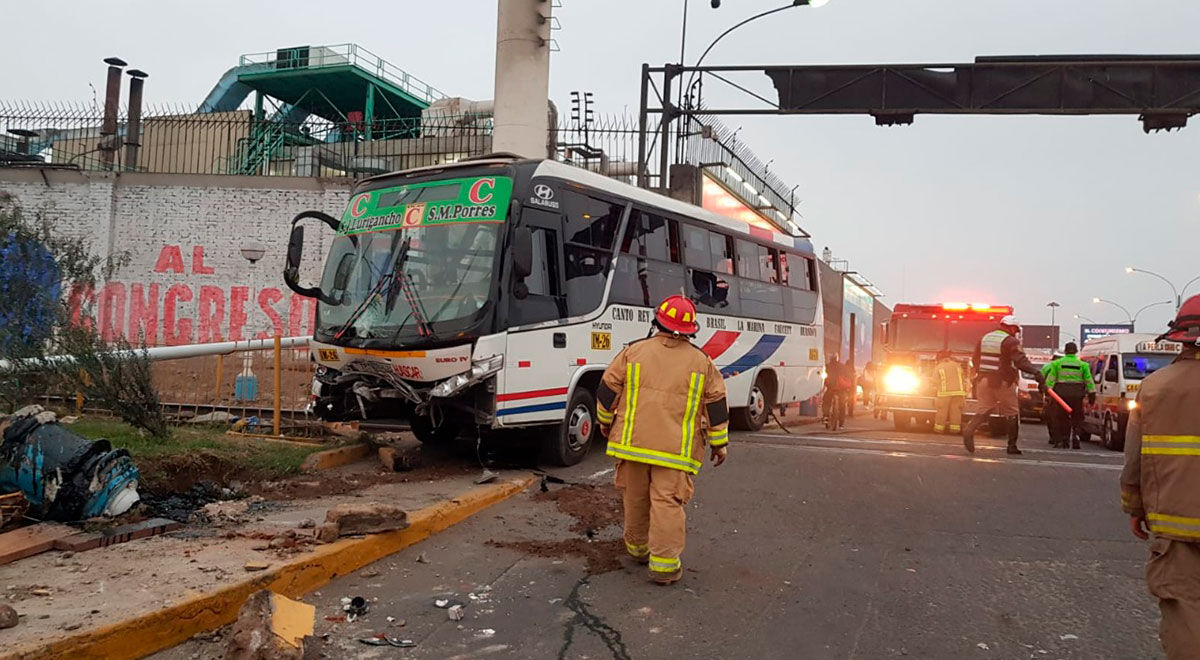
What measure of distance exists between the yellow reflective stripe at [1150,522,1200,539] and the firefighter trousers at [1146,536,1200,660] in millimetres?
35

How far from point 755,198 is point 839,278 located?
854 cm

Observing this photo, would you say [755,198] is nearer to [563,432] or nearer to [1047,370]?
[1047,370]

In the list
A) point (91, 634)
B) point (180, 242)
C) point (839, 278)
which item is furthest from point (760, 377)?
point (839, 278)

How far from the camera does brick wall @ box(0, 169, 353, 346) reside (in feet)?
56.8

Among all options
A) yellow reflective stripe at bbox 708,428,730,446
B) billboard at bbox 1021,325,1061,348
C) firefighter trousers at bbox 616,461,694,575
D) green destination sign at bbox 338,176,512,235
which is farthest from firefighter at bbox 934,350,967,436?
billboard at bbox 1021,325,1061,348

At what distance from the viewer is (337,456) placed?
27.1 ft

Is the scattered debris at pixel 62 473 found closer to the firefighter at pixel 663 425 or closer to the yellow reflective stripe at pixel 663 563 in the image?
the firefighter at pixel 663 425

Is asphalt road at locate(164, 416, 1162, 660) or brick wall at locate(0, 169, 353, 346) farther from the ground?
brick wall at locate(0, 169, 353, 346)

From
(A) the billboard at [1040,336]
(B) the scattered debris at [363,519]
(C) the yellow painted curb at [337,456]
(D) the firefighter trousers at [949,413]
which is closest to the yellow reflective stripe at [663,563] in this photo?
(B) the scattered debris at [363,519]

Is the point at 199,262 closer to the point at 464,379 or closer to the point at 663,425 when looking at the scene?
the point at 464,379

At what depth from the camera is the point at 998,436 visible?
15.6 meters

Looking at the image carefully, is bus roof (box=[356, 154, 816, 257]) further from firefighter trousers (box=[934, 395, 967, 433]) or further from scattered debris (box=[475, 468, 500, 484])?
firefighter trousers (box=[934, 395, 967, 433])

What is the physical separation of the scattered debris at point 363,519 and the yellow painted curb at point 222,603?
0.19 ft

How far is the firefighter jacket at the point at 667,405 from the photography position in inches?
196
